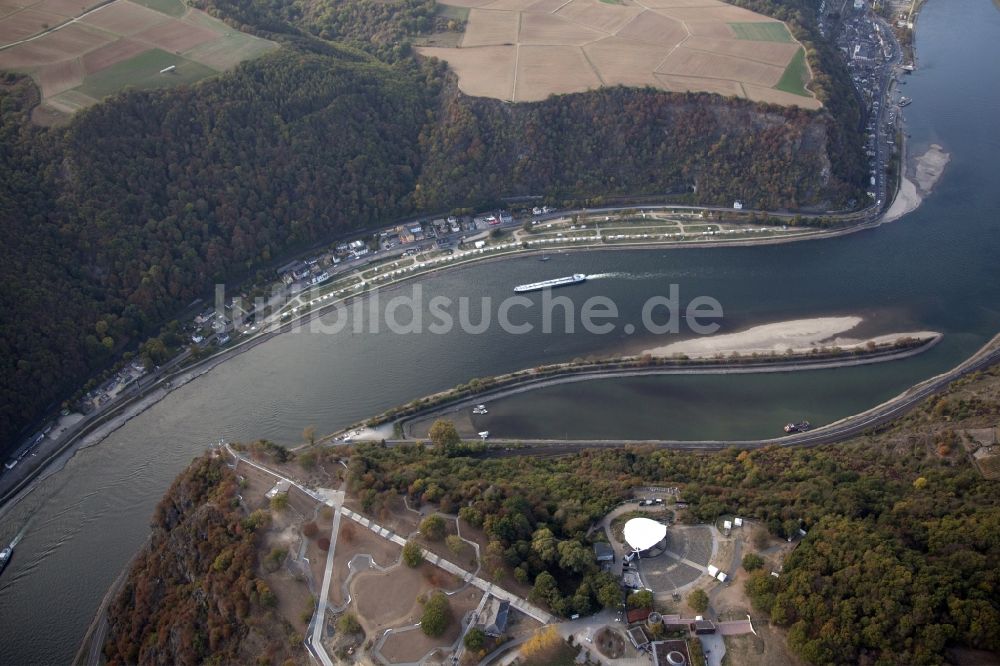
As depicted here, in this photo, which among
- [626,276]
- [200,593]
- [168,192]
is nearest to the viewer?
[200,593]

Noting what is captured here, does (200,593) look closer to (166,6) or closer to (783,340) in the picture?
(783,340)

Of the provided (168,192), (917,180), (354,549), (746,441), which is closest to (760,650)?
(746,441)

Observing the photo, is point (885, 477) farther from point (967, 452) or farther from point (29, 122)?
point (29, 122)

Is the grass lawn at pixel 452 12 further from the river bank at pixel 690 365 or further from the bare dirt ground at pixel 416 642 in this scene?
the bare dirt ground at pixel 416 642

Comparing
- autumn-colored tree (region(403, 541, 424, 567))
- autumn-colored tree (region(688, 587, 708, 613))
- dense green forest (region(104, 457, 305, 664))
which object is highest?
autumn-colored tree (region(403, 541, 424, 567))

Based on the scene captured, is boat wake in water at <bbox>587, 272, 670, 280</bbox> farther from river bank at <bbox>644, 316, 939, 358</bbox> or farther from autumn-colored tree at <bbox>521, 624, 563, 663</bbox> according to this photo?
autumn-colored tree at <bbox>521, 624, 563, 663</bbox>

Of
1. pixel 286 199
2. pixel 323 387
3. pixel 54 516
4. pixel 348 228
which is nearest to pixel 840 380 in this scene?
pixel 323 387

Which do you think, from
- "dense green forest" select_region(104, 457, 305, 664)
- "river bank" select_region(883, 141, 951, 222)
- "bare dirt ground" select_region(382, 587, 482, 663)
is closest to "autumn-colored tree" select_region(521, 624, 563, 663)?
"bare dirt ground" select_region(382, 587, 482, 663)
